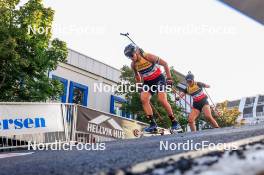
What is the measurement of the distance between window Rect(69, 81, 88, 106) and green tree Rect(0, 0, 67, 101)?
1128 cm

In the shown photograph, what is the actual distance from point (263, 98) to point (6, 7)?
84936mm

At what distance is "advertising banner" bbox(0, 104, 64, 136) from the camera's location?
31.4 ft

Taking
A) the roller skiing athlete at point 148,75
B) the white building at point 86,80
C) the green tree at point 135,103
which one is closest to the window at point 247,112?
the white building at point 86,80

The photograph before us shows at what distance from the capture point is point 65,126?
1055 cm

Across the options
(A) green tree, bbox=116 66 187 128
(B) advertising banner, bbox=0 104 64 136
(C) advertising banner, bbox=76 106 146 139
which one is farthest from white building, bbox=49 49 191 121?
(B) advertising banner, bbox=0 104 64 136

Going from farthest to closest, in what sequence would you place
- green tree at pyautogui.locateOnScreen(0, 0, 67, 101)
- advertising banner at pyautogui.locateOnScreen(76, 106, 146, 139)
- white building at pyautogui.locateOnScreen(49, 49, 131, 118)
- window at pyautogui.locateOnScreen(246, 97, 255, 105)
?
window at pyautogui.locateOnScreen(246, 97, 255, 105)
white building at pyautogui.locateOnScreen(49, 49, 131, 118)
green tree at pyautogui.locateOnScreen(0, 0, 67, 101)
advertising banner at pyautogui.locateOnScreen(76, 106, 146, 139)

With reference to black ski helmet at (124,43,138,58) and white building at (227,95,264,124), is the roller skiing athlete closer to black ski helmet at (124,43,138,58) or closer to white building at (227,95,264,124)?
black ski helmet at (124,43,138,58)

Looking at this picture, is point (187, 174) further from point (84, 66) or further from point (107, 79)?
point (107, 79)

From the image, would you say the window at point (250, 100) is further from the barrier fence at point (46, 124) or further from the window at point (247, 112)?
the barrier fence at point (46, 124)

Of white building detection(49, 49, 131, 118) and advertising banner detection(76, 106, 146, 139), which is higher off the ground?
white building detection(49, 49, 131, 118)

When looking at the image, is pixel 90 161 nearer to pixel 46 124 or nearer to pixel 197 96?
pixel 46 124

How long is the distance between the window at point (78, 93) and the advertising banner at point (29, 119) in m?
17.3

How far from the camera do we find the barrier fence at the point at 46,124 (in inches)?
378

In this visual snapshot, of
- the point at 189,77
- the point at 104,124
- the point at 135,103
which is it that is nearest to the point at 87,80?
the point at 135,103
